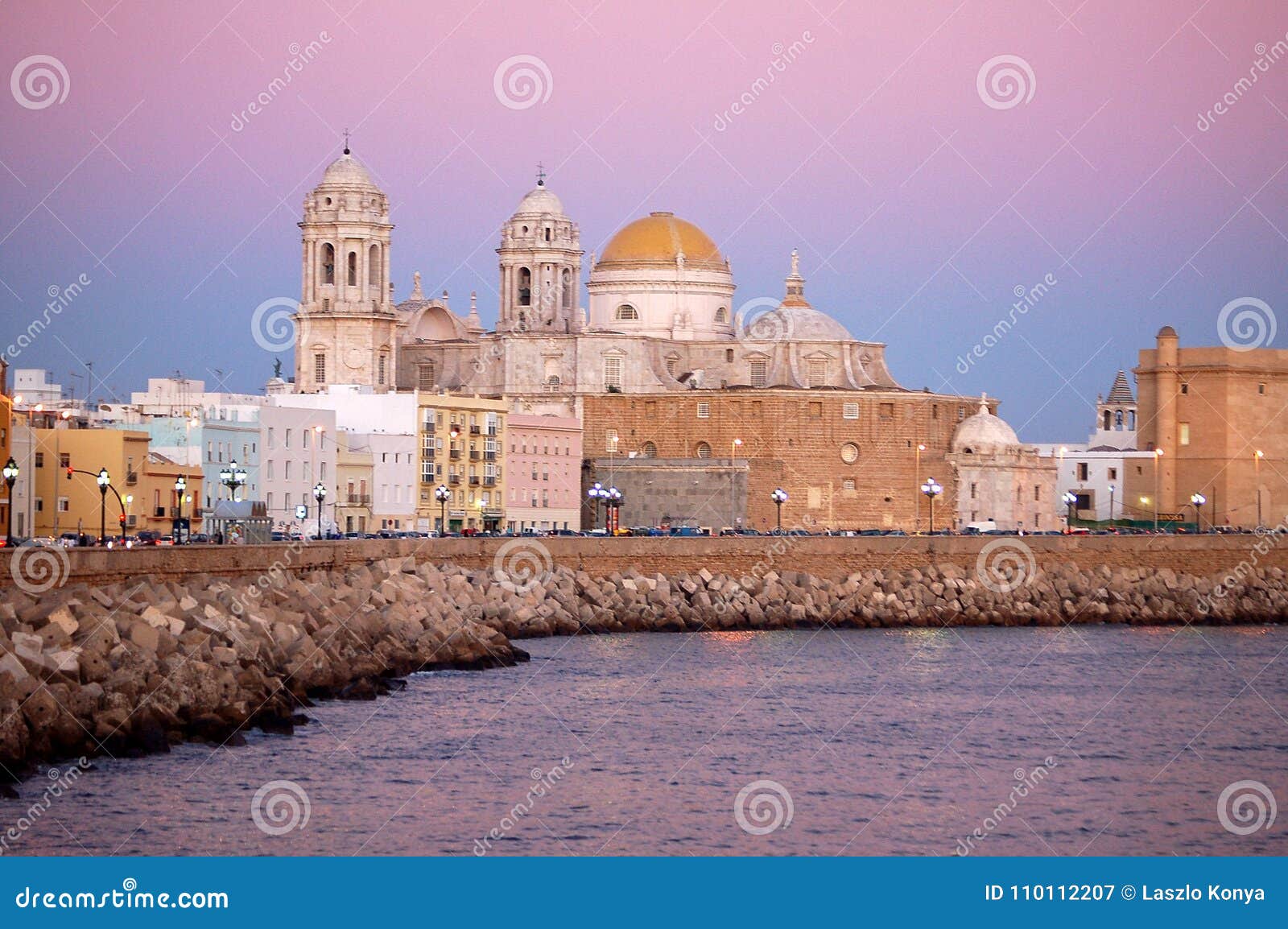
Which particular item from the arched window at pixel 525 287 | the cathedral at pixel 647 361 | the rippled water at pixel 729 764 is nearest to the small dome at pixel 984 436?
the cathedral at pixel 647 361

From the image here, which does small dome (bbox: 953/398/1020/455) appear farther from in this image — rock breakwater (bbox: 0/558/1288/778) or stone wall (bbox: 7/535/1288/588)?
rock breakwater (bbox: 0/558/1288/778)

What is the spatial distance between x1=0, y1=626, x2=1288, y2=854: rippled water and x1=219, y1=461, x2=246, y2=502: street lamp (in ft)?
26.8

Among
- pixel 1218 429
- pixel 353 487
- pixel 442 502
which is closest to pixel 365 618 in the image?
pixel 442 502

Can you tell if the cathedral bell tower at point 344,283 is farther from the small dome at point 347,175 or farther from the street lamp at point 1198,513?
the street lamp at point 1198,513

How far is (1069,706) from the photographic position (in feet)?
127

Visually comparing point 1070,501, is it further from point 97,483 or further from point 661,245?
point 97,483

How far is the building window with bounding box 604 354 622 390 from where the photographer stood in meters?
87.0

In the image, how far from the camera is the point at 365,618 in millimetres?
39906

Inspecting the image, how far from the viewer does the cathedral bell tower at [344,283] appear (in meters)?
80.1

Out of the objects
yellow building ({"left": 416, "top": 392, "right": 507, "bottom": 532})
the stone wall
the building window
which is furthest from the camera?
the building window

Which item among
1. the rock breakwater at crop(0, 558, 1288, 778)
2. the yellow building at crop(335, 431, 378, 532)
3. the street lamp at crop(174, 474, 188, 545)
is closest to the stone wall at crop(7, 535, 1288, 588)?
the rock breakwater at crop(0, 558, 1288, 778)

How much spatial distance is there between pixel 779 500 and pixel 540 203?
1919cm

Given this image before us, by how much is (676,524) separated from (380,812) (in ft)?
178

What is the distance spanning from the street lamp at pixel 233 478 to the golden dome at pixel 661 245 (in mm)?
30279
